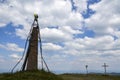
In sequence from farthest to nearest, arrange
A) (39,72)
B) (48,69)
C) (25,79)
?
(48,69), (39,72), (25,79)

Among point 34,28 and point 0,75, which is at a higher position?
point 34,28

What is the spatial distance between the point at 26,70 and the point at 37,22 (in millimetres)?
6282

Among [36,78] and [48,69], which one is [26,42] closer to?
[48,69]

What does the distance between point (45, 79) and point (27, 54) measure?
16.5 ft

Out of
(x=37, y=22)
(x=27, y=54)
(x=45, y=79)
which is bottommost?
(x=45, y=79)

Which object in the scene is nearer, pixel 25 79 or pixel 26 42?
pixel 25 79

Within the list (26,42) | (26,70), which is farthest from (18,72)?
(26,42)

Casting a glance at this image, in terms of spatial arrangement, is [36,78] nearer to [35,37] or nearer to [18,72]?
[18,72]

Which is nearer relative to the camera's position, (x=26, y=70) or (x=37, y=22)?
(x=26, y=70)

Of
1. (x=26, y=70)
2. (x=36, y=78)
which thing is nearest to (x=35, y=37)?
(x=26, y=70)

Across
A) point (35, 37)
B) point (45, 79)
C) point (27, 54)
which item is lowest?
point (45, 79)

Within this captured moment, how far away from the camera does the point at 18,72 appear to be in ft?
80.7

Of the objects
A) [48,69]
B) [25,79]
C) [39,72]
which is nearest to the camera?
[25,79]

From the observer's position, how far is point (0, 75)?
2466 cm
